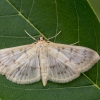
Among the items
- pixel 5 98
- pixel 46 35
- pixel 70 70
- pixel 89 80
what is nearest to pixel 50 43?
pixel 46 35

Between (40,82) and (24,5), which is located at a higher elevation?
(24,5)

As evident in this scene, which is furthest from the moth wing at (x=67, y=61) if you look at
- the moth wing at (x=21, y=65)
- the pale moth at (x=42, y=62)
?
the moth wing at (x=21, y=65)

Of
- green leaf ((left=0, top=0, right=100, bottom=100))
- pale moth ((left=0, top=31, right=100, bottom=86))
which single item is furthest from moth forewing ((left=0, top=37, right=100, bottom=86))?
green leaf ((left=0, top=0, right=100, bottom=100))

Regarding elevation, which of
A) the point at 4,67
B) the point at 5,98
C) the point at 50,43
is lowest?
the point at 5,98

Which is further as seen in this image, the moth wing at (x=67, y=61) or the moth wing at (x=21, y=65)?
the moth wing at (x=21, y=65)

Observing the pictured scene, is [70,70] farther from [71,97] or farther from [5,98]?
[5,98]

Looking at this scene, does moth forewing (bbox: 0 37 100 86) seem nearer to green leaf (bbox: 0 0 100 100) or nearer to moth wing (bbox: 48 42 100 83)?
moth wing (bbox: 48 42 100 83)

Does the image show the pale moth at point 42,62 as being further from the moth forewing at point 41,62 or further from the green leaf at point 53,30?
the green leaf at point 53,30
